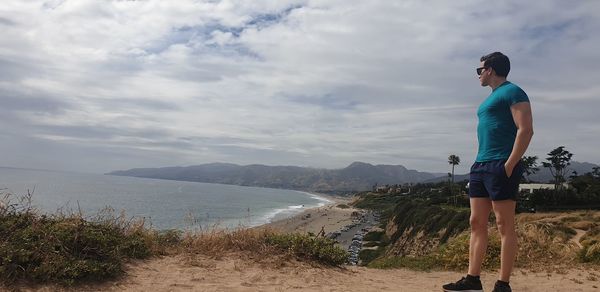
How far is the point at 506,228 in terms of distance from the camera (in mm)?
3658

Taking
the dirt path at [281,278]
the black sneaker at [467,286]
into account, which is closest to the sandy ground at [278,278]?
the dirt path at [281,278]

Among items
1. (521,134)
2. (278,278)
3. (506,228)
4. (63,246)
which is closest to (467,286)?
(506,228)

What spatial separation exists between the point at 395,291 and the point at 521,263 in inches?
121

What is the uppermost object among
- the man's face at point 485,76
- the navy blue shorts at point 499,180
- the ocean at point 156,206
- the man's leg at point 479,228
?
the man's face at point 485,76

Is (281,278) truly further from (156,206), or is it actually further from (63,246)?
(156,206)

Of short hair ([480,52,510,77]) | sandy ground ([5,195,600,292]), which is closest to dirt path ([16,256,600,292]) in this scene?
sandy ground ([5,195,600,292])

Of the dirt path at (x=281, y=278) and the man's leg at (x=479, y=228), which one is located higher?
the man's leg at (x=479, y=228)

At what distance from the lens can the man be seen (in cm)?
352

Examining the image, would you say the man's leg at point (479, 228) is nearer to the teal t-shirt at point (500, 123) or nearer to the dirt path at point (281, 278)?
the teal t-shirt at point (500, 123)

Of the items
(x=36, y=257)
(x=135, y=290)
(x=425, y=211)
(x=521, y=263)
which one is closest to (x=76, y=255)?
(x=36, y=257)

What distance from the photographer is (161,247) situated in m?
6.06

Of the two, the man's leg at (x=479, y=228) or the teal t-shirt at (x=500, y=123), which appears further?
the man's leg at (x=479, y=228)

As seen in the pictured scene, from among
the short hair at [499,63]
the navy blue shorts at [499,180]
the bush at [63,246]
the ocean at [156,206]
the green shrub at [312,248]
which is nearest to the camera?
the navy blue shorts at [499,180]

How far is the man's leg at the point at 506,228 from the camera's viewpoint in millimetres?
3605
